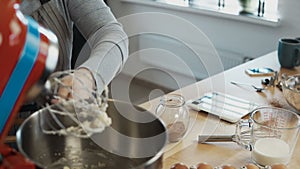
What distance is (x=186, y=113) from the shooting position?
1094 mm

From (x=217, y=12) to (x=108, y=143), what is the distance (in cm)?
184

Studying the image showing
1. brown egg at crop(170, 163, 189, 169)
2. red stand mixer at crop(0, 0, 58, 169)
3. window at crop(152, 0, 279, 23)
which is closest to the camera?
red stand mixer at crop(0, 0, 58, 169)

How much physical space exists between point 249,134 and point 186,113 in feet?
0.51

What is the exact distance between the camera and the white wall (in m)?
2.26

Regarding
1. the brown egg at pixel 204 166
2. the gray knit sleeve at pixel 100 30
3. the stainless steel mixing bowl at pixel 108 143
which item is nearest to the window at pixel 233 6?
the gray knit sleeve at pixel 100 30

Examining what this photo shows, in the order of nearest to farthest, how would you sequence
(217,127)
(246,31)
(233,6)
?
(217,127) → (246,31) → (233,6)

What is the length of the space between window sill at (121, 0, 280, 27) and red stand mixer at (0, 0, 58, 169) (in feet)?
6.27

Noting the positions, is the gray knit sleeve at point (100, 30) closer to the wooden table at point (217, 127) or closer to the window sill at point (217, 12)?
the wooden table at point (217, 127)

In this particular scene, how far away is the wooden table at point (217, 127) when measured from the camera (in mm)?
1021

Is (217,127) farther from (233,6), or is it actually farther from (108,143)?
(233,6)

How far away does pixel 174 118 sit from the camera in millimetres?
1072

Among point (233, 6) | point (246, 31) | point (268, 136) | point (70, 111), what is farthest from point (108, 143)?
point (233, 6)

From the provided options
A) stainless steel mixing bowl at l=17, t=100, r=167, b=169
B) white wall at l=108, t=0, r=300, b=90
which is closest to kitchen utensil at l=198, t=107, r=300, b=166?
stainless steel mixing bowl at l=17, t=100, r=167, b=169

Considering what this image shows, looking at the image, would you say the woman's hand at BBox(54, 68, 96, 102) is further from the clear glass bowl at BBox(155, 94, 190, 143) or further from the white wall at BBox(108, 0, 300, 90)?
the white wall at BBox(108, 0, 300, 90)
